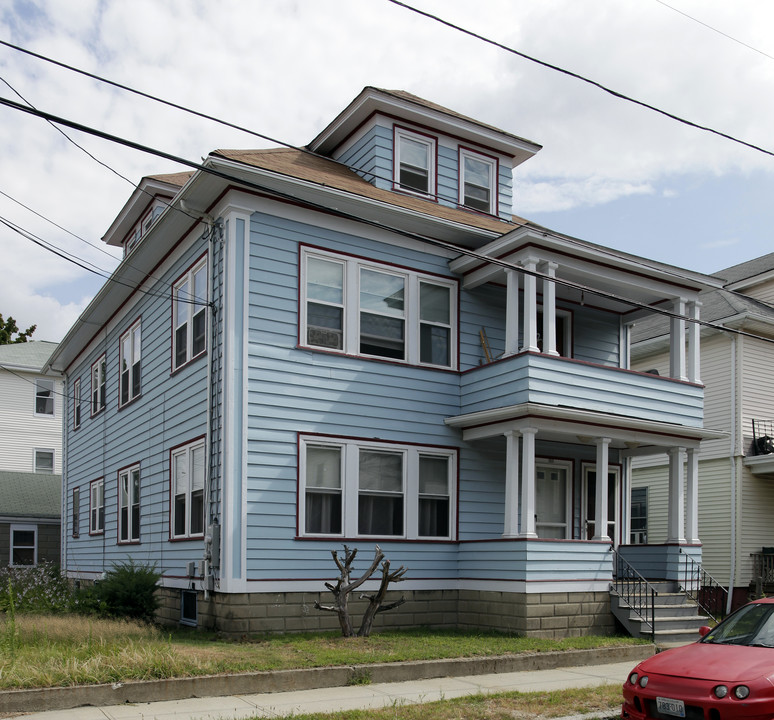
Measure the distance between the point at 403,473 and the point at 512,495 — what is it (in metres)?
2.04

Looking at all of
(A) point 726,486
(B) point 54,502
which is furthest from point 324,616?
(B) point 54,502

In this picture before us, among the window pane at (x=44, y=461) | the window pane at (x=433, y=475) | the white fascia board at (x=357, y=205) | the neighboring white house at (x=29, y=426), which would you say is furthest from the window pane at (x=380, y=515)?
the window pane at (x=44, y=461)

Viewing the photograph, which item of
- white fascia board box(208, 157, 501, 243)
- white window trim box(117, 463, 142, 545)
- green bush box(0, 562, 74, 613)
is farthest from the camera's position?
white window trim box(117, 463, 142, 545)

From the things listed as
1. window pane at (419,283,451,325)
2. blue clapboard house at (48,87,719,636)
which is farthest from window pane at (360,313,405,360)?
window pane at (419,283,451,325)

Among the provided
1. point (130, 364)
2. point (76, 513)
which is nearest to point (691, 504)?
point (130, 364)

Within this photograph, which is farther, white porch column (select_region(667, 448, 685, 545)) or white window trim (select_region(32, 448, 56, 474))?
white window trim (select_region(32, 448, 56, 474))

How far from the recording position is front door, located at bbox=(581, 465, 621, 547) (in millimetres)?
18125

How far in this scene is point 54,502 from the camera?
32.0 metres

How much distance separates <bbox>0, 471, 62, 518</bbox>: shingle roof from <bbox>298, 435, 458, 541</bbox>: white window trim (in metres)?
19.8

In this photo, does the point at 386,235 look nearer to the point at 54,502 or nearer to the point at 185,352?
the point at 185,352

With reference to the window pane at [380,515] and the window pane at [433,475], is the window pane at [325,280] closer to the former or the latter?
the window pane at [433,475]

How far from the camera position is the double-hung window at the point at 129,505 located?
19.0m

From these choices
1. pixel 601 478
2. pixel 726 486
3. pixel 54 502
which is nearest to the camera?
pixel 601 478

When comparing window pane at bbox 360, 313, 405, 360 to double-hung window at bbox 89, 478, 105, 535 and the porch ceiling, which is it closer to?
the porch ceiling
